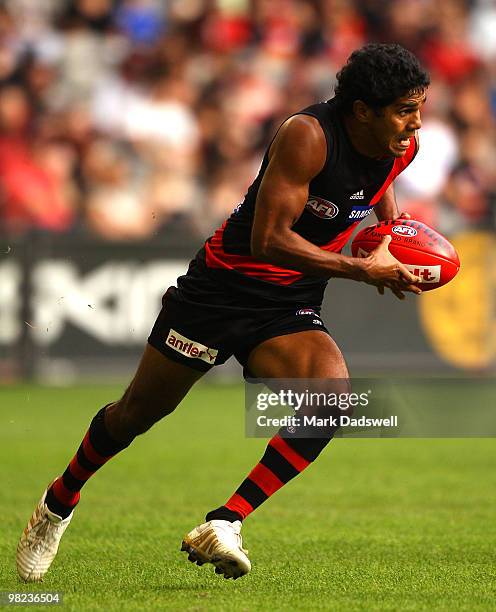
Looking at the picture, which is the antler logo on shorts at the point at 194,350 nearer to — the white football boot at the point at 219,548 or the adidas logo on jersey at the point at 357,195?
the white football boot at the point at 219,548

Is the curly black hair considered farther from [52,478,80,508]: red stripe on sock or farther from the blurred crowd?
the blurred crowd

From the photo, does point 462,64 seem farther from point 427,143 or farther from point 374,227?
point 374,227

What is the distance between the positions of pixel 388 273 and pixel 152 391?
1.10 metres

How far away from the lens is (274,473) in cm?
518

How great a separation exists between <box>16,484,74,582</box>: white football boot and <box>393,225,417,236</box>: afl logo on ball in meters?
1.87

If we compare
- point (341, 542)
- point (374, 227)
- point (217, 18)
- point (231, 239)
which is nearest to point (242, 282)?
point (231, 239)

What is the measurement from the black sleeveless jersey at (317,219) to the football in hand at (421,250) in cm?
13

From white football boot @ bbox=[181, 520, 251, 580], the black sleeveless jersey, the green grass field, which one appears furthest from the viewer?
the black sleeveless jersey

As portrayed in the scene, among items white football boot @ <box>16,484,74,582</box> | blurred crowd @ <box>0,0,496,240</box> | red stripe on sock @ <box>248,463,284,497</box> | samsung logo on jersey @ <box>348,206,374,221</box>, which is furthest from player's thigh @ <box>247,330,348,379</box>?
blurred crowd @ <box>0,0,496,240</box>

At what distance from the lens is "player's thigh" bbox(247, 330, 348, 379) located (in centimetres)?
518

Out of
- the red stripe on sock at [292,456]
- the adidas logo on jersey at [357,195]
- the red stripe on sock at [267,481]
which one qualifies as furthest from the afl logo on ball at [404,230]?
the red stripe on sock at [267,481]

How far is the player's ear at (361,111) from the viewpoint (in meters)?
5.17

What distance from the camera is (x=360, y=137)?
5.26 meters

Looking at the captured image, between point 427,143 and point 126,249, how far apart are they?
13.7ft
